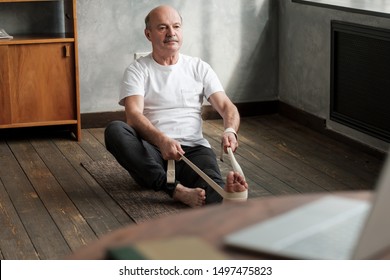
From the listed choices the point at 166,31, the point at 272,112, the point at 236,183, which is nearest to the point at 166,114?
the point at 166,31

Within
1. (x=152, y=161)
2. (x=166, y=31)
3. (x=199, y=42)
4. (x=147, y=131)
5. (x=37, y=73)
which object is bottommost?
(x=152, y=161)

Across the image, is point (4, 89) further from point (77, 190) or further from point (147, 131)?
point (147, 131)

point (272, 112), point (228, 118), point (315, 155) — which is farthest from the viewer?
point (272, 112)

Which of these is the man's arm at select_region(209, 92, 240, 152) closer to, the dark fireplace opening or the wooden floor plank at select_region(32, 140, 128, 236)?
the wooden floor plank at select_region(32, 140, 128, 236)

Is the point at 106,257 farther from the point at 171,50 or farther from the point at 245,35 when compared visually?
the point at 245,35

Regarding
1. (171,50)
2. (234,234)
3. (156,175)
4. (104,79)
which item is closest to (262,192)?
(156,175)

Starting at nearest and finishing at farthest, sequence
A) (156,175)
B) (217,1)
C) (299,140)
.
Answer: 1. (156,175)
2. (299,140)
3. (217,1)

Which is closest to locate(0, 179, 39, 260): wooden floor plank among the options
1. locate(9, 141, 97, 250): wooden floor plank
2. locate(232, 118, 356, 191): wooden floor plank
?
locate(9, 141, 97, 250): wooden floor plank

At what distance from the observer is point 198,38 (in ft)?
17.3

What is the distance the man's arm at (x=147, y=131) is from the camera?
349cm

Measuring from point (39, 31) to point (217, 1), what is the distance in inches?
44.8

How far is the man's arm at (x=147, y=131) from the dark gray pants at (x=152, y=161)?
2.2 inches

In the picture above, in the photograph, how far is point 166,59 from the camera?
12.5 feet

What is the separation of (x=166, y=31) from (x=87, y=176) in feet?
2.80
